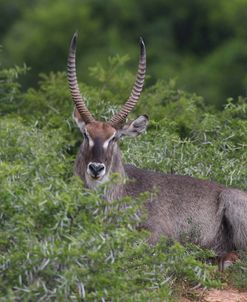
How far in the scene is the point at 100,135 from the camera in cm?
1441

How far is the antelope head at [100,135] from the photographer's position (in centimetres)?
1421

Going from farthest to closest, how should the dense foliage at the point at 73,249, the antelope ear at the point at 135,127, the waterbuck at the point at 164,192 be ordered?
the antelope ear at the point at 135,127 < the waterbuck at the point at 164,192 < the dense foliage at the point at 73,249

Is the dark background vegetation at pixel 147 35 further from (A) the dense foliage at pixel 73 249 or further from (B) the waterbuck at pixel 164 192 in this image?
(A) the dense foliage at pixel 73 249

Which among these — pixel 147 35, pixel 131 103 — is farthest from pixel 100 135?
pixel 147 35

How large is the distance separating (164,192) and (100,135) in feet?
3.33

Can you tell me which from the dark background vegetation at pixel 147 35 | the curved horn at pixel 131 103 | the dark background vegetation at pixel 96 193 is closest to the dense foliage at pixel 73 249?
the dark background vegetation at pixel 96 193

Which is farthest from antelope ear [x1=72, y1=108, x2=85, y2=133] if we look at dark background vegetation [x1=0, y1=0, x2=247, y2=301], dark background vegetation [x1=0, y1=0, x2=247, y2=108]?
dark background vegetation [x1=0, y1=0, x2=247, y2=108]

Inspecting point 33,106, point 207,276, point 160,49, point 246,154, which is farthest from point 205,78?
point 207,276

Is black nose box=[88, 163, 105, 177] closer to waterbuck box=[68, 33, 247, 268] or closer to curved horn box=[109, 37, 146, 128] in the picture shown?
waterbuck box=[68, 33, 247, 268]

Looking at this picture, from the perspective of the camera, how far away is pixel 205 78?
170ft

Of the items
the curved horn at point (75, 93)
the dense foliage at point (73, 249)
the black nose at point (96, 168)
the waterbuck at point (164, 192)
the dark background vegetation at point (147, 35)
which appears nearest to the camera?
the dense foliage at point (73, 249)

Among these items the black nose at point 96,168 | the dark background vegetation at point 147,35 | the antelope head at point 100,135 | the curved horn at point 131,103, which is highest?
the dark background vegetation at point 147,35

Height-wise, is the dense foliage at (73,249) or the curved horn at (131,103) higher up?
the curved horn at (131,103)

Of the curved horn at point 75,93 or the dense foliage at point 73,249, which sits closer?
the dense foliage at point 73,249
